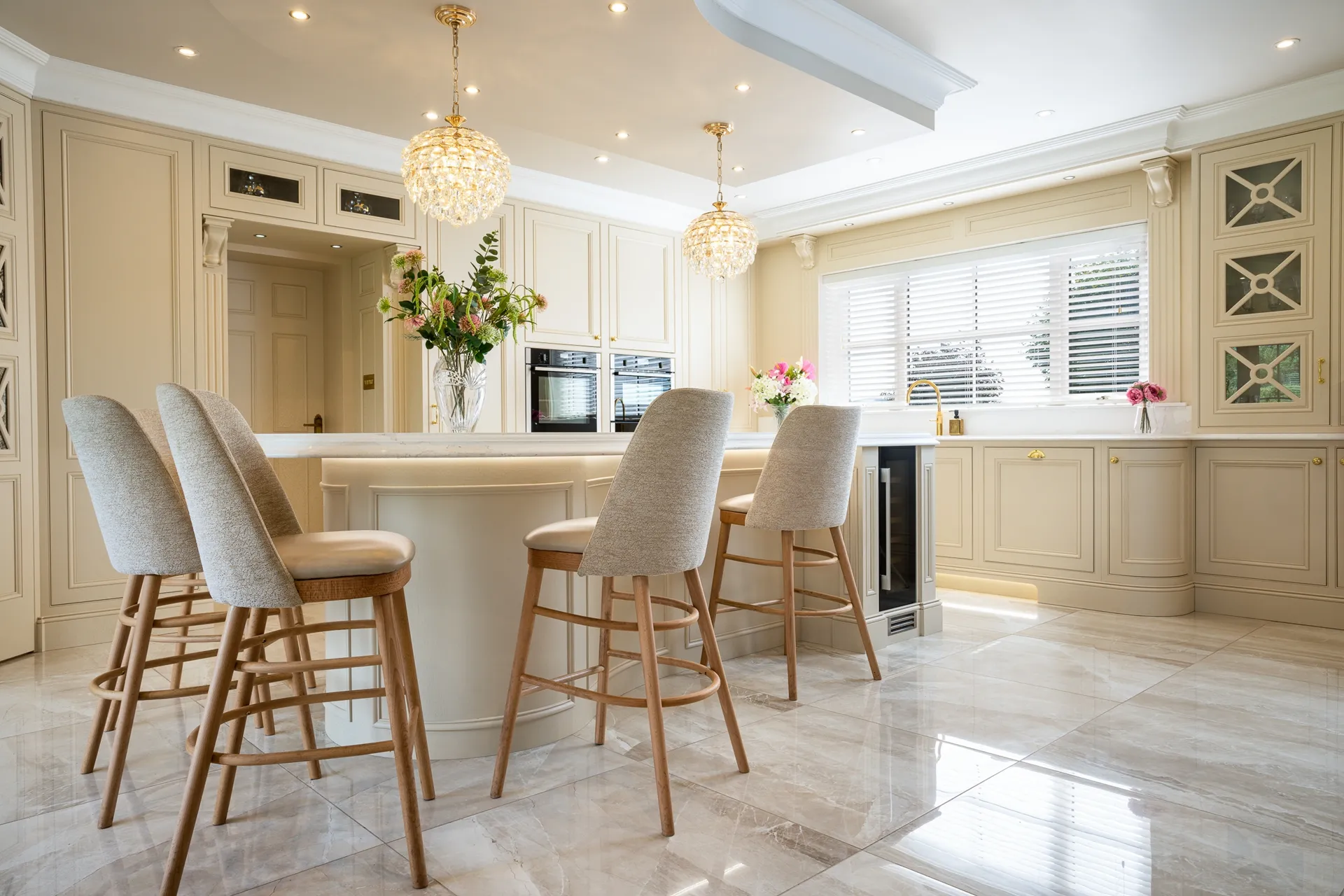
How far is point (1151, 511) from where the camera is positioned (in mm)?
4215

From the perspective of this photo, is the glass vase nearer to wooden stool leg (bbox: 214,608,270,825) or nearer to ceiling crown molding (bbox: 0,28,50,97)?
wooden stool leg (bbox: 214,608,270,825)

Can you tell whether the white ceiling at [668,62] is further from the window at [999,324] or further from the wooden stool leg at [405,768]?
the wooden stool leg at [405,768]

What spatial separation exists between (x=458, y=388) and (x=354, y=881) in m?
1.37

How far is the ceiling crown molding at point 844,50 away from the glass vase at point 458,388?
1.53 m

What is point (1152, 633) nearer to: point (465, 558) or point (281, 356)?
point (465, 558)

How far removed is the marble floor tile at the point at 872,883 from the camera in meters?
1.58

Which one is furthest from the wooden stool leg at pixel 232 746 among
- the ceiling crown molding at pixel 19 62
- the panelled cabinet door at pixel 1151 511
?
the panelled cabinet door at pixel 1151 511

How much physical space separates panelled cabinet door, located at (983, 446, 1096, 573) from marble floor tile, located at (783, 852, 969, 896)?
325cm

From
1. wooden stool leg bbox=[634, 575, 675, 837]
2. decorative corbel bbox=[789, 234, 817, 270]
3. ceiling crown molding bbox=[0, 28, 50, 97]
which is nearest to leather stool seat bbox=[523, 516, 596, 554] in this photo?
wooden stool leg bbox=[634, 575, 675, 837]

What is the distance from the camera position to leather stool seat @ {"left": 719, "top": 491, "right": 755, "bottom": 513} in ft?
9.87

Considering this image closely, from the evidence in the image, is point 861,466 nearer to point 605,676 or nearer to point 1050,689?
point 1050,689

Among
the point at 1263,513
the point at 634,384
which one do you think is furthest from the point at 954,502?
the point at 634,384

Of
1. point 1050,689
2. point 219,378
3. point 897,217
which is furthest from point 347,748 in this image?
point 897,217

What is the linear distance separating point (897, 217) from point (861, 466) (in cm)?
295
